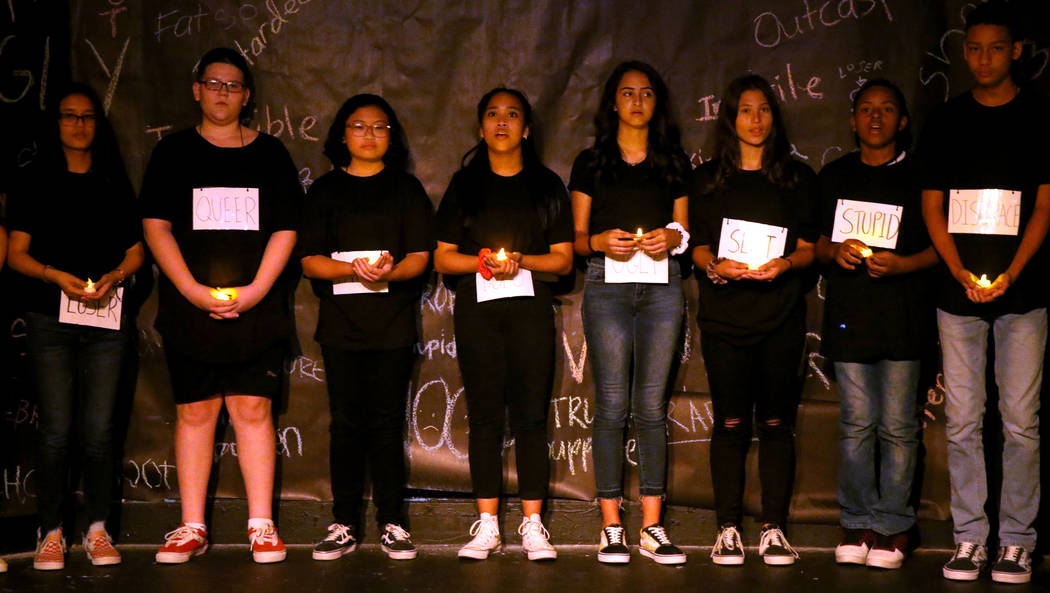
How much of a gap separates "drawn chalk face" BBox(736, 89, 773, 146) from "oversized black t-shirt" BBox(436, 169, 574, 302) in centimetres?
79

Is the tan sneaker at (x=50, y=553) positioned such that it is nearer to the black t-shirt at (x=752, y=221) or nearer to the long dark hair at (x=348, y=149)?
the long dark hair at (x=348, y=149)

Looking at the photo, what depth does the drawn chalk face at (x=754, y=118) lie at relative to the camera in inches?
161

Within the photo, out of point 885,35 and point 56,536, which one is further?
point 885,35

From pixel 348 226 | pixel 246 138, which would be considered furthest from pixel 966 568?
pixel 246 138

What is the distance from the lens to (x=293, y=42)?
4570 millimetres

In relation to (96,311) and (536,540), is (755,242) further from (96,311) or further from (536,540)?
(96,311)

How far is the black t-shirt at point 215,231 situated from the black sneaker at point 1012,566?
2.91 metres

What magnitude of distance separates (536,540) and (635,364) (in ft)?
2.69

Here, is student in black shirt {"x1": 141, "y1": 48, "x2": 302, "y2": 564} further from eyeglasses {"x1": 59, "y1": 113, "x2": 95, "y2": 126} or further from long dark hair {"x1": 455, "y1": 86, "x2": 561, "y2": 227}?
long dark hair {"x1": 455, "y1": 86, "x2": 561, "y2": 227}

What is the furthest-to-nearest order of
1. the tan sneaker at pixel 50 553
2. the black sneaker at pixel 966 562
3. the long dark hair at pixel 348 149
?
1. the long dark hair at pixel 348 149
2. the tan sneaker at pixel 50 553
3. the black sneaker at pixel 966 562

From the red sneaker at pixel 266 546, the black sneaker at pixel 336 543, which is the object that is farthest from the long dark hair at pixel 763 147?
the red sneaker at pixel 266 546

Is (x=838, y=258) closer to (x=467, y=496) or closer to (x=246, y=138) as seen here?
(x=467, y=496)

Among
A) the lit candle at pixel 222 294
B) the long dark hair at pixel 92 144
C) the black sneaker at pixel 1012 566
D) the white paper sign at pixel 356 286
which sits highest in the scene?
the long dark hair at pixel 92 144

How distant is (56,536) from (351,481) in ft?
3.83
